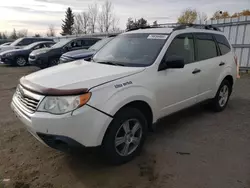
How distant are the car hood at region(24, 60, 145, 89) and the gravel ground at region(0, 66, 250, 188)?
1.09 metres

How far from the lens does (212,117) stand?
4.79m

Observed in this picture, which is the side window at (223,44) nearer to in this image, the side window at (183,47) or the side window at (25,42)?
the side window at (183,47)

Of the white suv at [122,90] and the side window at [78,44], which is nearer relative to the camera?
the white suv at [122,90]

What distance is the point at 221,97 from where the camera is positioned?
16.6 feet

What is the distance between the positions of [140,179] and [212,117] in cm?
268

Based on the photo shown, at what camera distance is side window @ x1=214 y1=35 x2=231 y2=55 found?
4.82 m

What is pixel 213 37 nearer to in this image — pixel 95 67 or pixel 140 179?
pixel 95 67

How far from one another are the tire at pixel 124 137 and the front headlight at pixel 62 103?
1.57 ft

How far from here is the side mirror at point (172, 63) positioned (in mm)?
3279

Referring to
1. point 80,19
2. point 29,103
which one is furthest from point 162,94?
point 80,19

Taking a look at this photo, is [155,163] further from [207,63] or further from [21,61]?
[21,61]

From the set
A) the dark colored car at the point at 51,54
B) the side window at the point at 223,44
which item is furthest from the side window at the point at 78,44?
the side window at the point at 223,44

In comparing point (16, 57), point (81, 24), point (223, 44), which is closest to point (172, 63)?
point (223, 44)

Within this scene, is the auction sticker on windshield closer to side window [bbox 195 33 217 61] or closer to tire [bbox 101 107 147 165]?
side window [bbox 195 33 217 61]
